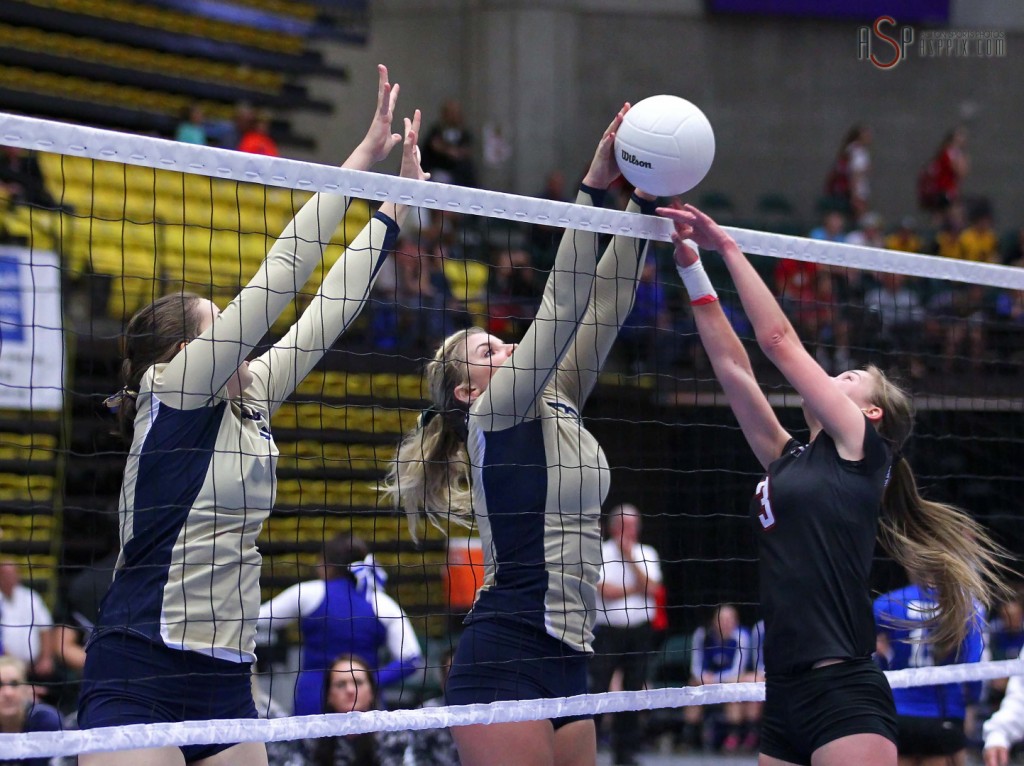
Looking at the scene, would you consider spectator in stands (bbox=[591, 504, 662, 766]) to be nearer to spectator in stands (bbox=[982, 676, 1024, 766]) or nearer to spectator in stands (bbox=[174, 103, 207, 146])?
spectator in stands (bbox=[982, 676, 1024, 766])

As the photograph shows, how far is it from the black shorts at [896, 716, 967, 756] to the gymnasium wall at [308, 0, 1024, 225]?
40.5ft

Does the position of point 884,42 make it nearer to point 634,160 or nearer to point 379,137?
point 634,160

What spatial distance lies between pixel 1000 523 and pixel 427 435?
615 cm

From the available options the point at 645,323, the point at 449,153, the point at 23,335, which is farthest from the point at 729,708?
the point at 449,153

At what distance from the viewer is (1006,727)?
18.1 feet

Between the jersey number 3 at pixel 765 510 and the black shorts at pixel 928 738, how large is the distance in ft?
7.79

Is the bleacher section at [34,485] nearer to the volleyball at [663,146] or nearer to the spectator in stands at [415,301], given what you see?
the spectator in stands at [415,301]

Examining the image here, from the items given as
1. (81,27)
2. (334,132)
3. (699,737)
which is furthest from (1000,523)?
(334,132)

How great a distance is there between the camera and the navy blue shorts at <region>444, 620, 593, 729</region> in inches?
157

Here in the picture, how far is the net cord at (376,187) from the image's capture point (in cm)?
361

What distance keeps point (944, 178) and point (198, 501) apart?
51.1ft

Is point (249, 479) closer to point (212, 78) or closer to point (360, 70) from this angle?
point (212, 78)

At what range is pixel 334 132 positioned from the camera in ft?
55.1

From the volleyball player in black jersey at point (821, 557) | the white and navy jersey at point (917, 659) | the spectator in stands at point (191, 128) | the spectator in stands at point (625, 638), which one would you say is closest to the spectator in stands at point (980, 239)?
the spectator in stands at point (625, 638)
